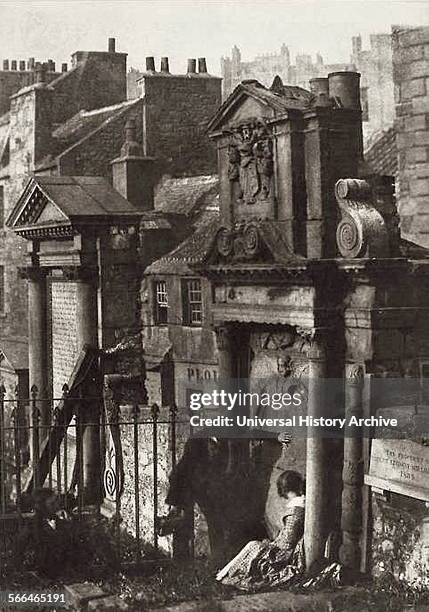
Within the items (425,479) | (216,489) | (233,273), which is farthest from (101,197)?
(425,479)

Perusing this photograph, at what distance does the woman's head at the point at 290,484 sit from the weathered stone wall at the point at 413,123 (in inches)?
146

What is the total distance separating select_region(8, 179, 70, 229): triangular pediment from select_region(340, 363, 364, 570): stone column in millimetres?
8002

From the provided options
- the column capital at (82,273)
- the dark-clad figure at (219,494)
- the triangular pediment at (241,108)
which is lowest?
the dark-clad figure at (219,494)

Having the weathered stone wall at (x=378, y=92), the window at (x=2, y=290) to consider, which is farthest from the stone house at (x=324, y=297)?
the window at (x=2, y=290)

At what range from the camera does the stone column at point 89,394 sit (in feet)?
45.7

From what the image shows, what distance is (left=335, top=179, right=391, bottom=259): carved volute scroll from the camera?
1050cm

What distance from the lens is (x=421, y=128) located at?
41.4 ft

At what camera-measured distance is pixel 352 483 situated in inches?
420

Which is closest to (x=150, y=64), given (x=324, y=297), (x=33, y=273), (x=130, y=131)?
(x=130, y=131)

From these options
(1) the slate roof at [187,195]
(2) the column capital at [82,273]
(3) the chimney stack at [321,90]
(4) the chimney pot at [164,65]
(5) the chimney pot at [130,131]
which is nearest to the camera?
(3) the chimney stack at [321,90]

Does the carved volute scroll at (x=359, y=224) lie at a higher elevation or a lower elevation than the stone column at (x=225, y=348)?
higher

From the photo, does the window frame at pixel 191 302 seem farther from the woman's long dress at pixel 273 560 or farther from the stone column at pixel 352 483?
the stone column at pixel 352 483

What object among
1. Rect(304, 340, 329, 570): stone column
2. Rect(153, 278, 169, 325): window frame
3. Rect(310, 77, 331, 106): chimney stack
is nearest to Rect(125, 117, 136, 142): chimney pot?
Rect(153, 278, 169, 325): window frame

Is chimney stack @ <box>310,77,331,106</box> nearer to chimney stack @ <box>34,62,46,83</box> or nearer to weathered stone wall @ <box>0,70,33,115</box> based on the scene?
chimney stack @ <box>34,62,46,83</box>
